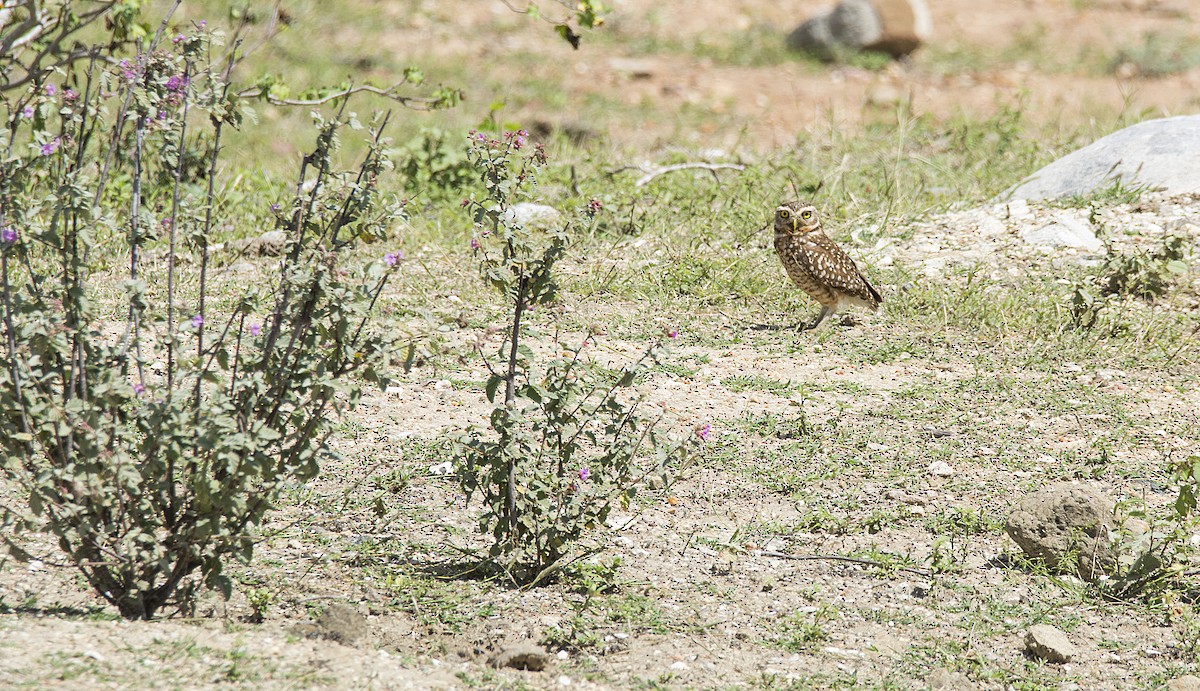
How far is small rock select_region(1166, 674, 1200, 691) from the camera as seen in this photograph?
3811mm

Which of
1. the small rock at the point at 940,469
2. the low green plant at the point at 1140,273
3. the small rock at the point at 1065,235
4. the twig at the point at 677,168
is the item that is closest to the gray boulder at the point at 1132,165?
the small rock at the point at 1065,235

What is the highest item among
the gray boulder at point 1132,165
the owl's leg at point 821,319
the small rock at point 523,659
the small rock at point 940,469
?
the gray boulder at point 1132,165

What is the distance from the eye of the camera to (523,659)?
366 cm

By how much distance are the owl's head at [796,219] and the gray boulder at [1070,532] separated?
2651 millimetres

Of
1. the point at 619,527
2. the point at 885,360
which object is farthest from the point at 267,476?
the point at 885,360

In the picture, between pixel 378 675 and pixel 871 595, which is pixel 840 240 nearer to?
pixel 871 595

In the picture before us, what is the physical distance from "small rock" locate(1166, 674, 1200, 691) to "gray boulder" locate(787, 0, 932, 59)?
39.4ft

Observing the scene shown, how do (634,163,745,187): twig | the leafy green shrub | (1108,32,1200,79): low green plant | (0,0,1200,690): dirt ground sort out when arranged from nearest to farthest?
the leafy green shrub, (0,0,1200,690): dirt ground, (634,163,745,187): twig, (1108,32,1200,79): low green plant

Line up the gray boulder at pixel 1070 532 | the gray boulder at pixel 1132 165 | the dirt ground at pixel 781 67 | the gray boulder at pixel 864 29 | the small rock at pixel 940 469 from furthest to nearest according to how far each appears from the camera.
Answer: the gray boulder at pixel 864 29 < the dirt ground at pixel 781 67 < the gray boulder at pixel 1132 165 < the small rock at pixel 940 469 < the gray boulder at pixel 1070 532

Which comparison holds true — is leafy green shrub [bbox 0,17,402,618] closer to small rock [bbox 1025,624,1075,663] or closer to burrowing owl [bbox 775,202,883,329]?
small rock [bbox 1025,624,1075,663]

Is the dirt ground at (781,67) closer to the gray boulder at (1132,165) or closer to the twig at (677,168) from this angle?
the twig at (677,168)

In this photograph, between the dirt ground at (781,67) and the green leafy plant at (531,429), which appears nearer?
the green leafy plant at (531,429)

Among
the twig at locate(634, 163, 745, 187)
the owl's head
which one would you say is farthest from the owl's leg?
the twig at locate(634, 163, 745, 187)

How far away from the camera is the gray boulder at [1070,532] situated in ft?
14.4
